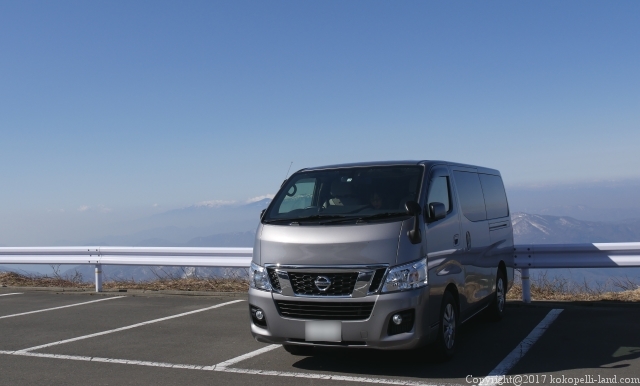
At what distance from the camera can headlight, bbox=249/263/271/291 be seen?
6414mm

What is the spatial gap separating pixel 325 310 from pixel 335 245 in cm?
61

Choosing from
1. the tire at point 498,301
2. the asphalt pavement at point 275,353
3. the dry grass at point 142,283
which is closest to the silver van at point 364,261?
the asphalt pavement at point 275,353

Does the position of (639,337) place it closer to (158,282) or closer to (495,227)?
(495,227)

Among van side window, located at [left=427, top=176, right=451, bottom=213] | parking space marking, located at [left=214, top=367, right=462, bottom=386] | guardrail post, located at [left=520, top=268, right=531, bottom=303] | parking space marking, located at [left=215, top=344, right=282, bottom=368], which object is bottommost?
guardrail post, located at [left=520, top=268, right=531, bottom=303]

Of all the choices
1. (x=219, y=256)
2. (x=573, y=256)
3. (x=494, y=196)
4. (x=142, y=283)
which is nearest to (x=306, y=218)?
(x=494, y=196)

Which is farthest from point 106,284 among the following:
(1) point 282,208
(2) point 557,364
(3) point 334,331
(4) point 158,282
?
(2) point 557,364

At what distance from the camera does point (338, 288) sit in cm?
605

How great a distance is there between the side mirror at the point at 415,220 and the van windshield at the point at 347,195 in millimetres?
133

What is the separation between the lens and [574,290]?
11922 mm

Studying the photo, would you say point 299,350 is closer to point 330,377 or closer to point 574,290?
point 330,377

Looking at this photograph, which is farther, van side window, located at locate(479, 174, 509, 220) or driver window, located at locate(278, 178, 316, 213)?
van side window, located at locate(479, 174, 509, 220)

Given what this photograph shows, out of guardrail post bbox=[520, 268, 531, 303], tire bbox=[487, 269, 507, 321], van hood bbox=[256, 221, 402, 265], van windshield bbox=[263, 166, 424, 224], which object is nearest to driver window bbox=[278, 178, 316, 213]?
van windshield bbox=[263, 166, 424, 224]

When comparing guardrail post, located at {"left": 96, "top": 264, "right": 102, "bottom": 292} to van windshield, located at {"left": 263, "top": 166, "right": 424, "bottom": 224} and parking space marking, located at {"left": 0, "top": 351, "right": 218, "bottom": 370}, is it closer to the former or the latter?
parking space marking, located at {"left": 0, "top": 351, "right": 218, "bottom": 370}

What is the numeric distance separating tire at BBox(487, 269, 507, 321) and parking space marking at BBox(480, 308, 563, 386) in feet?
1.86
